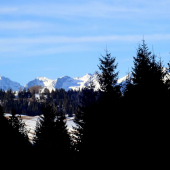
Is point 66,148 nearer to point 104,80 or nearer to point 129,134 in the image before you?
point 104,80

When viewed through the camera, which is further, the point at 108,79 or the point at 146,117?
the point at 108,79

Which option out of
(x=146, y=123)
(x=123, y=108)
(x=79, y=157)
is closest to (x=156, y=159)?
(x=146, y=123)

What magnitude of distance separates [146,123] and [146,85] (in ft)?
12.0

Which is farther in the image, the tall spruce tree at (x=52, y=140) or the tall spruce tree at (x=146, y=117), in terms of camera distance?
the tall spruce tree at (x=52, y=140)

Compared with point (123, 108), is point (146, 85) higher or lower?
higher

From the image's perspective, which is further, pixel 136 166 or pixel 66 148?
pixel 66 148

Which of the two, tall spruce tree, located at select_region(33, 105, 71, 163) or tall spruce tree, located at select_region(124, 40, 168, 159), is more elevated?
tall spruce tree, located at select_region(124, 40, 168, 159)

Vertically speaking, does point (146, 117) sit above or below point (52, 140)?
above

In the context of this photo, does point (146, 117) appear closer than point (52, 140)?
Yes

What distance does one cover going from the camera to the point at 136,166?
16.8 m

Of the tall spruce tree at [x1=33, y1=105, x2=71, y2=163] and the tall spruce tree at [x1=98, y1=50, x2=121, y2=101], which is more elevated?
the tall spruce tree at [x1=98, y1=50, x2=121, y2=101]

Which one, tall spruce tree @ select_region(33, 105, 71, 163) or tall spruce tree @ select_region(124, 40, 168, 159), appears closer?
tall spruce tree @ select_region(124, 40, 168, 159)

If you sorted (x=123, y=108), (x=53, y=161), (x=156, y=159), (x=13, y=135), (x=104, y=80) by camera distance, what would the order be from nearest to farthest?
(x=156, y=159)
(x=123, y=108)
(x=104, y=80)
(x=53, y=161)
(x=13, y=135)

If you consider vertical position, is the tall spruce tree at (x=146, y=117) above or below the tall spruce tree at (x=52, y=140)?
above
